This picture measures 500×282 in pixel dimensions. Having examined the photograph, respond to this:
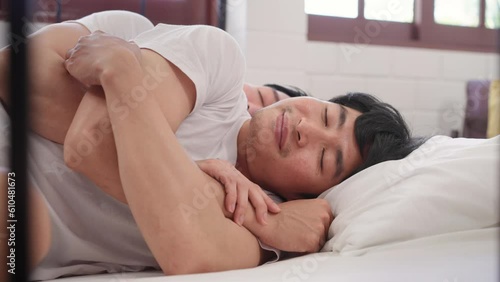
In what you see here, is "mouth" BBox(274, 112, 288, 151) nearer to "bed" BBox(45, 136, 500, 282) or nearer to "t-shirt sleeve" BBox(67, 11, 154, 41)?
"bed" BBox(45, 136, 500, 282)

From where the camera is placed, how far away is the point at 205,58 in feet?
3.09

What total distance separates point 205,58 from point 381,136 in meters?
0.38

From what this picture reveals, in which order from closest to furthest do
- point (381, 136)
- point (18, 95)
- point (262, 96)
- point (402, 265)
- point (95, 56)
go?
point (18, 95), point (402, 265), point (95, 56), point (381, 136), point (262, 96)

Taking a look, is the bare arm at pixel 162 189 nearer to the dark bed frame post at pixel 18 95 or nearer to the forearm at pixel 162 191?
the forearm at pixel 162 191

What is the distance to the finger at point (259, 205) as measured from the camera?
85 centimetres

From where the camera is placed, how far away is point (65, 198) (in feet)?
2.89

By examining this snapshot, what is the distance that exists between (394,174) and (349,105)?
32cm

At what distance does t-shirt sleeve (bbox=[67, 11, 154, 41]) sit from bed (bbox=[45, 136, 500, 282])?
50 cm

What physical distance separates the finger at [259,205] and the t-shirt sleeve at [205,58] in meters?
0.19

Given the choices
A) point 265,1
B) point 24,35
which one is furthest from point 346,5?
point 24,35

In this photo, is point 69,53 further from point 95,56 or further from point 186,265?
point 186,265

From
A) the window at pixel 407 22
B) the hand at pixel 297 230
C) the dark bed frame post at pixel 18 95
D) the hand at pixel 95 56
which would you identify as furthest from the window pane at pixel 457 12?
the dark bed frame post at pixel 18 95

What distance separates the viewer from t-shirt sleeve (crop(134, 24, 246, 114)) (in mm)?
899

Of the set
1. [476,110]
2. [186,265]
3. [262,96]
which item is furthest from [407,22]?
[186,265]
